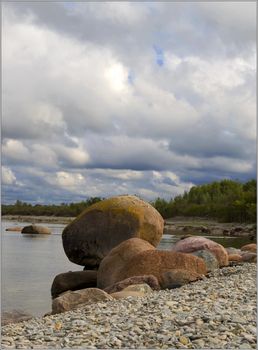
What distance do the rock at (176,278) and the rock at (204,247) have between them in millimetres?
4488

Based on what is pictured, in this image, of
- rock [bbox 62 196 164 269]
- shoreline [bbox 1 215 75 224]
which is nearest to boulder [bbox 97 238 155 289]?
rock [bbox 62 196 164 269]

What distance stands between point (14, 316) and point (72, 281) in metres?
4.47

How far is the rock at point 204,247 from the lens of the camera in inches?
642

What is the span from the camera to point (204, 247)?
1675 cm

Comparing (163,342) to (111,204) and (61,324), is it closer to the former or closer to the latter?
(61,324)

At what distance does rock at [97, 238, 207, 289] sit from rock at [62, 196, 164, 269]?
3.64 metres

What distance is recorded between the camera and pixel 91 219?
59.0 feet

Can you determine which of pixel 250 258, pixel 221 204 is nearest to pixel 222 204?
pixel 221 204

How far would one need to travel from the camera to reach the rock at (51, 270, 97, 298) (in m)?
14.6

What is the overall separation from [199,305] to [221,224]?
70.5 m

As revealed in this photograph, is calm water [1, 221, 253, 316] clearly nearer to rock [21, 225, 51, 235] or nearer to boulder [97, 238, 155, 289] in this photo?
boulder [97, 238, 155, 289]

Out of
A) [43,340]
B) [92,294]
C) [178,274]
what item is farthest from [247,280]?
[43,340]

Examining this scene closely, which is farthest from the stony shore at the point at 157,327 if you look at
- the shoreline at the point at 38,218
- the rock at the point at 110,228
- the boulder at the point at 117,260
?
the shoreline at the point at 38,218

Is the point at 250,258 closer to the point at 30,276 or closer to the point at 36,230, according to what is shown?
the point at 30,276
